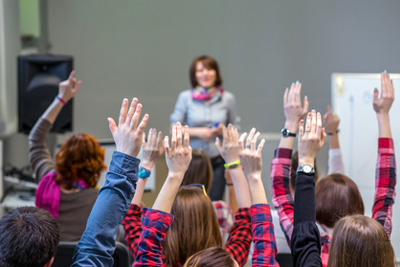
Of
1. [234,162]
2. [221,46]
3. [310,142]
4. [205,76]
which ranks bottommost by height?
[234,162]

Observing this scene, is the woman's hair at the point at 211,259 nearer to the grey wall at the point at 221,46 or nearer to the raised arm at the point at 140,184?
the raised arm at the point at 140,184

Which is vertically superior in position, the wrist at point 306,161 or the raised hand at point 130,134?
the raised hand at point 130,134

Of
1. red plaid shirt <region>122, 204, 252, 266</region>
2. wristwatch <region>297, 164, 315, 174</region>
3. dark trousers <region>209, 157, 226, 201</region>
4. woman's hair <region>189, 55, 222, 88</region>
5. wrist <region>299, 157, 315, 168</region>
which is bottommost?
dark trousers <region>209, 157, 226, 201</region>

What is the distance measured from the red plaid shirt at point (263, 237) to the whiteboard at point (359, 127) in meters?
2.44

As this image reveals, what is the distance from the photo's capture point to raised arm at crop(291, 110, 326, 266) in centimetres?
139

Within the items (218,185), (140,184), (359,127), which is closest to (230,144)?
(140,184)

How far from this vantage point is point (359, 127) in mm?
3861

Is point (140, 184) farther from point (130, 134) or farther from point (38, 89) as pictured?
point (38, 89)

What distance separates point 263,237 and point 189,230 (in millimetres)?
259

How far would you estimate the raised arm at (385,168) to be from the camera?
5.93 feet

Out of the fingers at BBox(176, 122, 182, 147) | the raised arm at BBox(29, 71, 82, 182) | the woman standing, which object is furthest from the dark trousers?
the fingers at BBox(176, 122, 182, 147)

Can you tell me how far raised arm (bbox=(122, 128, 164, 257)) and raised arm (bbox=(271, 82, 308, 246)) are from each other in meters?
0.41

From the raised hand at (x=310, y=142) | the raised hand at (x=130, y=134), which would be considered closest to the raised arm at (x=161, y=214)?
the raised hand at (x=130, y=134)

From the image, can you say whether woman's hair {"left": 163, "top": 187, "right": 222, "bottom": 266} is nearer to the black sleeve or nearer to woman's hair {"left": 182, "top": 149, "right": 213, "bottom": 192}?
the black sleeve
